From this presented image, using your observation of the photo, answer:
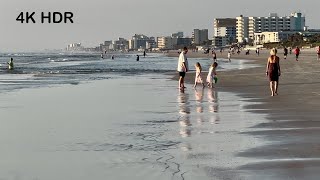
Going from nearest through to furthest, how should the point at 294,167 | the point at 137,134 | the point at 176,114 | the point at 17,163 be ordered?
1. the point at 294,167
2. the point at 17,163
3. the point at 137,134
4. the point at 176,114

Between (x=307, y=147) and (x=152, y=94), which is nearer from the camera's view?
(x=307, y=147)

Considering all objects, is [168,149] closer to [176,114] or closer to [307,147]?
[307,147]

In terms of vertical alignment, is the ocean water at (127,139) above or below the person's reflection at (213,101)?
above

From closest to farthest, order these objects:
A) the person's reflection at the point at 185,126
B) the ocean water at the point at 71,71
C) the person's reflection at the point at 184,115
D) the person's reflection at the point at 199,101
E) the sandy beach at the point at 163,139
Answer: the sandy beach at the point at 163,139 → the person's reflection at the point at 185,126 → the person's reflection at the point at 184,115 → the person's reflection at the point at 199,101 → the ocean water at the point at 71,71

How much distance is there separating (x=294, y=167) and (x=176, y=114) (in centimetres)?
620

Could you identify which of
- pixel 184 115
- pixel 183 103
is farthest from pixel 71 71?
pixel 184 115

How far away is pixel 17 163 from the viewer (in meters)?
6.95

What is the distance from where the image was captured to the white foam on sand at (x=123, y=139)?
650 centimetres

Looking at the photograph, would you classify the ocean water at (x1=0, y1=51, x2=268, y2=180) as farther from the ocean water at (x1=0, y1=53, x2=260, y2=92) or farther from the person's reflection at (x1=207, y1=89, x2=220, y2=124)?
the ocean water at (x1=0, y1=53, x2=260, y2=92)

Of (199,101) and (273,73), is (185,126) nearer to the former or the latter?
(199,101)

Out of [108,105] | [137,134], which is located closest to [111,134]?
[137,134]

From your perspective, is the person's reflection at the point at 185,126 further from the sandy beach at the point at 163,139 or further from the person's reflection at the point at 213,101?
the person's reflection at the point at 213,101

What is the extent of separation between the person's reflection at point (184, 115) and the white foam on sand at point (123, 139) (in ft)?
0.05

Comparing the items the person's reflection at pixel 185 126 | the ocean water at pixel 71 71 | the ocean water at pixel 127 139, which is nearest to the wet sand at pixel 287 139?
the ocean water at pixel 127 139
